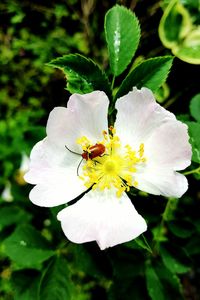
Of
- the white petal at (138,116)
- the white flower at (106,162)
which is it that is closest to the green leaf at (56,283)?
the white flower at (106,162)

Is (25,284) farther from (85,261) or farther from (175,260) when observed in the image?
(175,260)

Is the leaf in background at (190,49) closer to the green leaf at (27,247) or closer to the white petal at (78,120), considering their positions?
the white petal at (78,120)

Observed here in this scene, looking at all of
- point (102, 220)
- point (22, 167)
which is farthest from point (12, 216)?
point (102, 220)

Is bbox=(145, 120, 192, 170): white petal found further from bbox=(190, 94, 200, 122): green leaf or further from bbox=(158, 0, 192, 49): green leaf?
bbox=(158, 0, 192, 49): green leaf

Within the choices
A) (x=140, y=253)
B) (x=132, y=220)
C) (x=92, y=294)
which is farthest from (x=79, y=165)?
(x=92, y=294)

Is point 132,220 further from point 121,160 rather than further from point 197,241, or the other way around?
point 197,241

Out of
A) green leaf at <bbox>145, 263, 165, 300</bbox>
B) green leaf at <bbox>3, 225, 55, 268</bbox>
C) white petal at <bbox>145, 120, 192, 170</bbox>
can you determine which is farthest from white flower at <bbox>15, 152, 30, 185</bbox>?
white petal at <bbox>145, 120, 192, 170</bbox>
